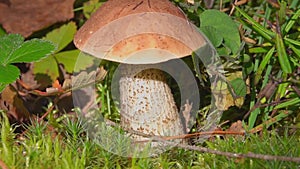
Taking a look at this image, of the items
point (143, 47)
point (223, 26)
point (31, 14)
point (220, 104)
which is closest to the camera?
point (143, 47)

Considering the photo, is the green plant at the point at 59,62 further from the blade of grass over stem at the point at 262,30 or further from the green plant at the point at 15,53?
the blade of grass over stem at the point at 262,30

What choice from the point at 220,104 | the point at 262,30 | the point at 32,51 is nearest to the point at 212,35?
the point at 262,30

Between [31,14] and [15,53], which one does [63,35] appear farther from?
[15,53]

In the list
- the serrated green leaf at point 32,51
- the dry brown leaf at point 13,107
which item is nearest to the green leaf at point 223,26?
the serrated green leaf at point 32,51

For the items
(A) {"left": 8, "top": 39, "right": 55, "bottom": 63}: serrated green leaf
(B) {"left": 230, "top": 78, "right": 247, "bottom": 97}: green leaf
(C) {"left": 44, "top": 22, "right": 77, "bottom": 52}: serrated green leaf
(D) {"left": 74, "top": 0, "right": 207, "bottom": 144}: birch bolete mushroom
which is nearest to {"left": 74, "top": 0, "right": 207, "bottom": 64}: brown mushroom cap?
(D) {"left": 74, "top": 0, "right": 207, "bottom": 144}: birch bolete mushroom

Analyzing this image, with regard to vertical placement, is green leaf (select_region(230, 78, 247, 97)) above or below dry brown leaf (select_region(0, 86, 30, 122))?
above

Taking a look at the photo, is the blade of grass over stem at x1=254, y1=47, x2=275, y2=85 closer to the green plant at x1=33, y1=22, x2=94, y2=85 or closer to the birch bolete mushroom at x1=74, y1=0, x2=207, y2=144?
the birch bolete mushroom at x1=74, y1=0, x2=207, y2=144

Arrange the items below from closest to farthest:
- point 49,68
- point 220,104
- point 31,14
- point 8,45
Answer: point 8,45 → point 220,104 → point 49,68 → point 31,14
